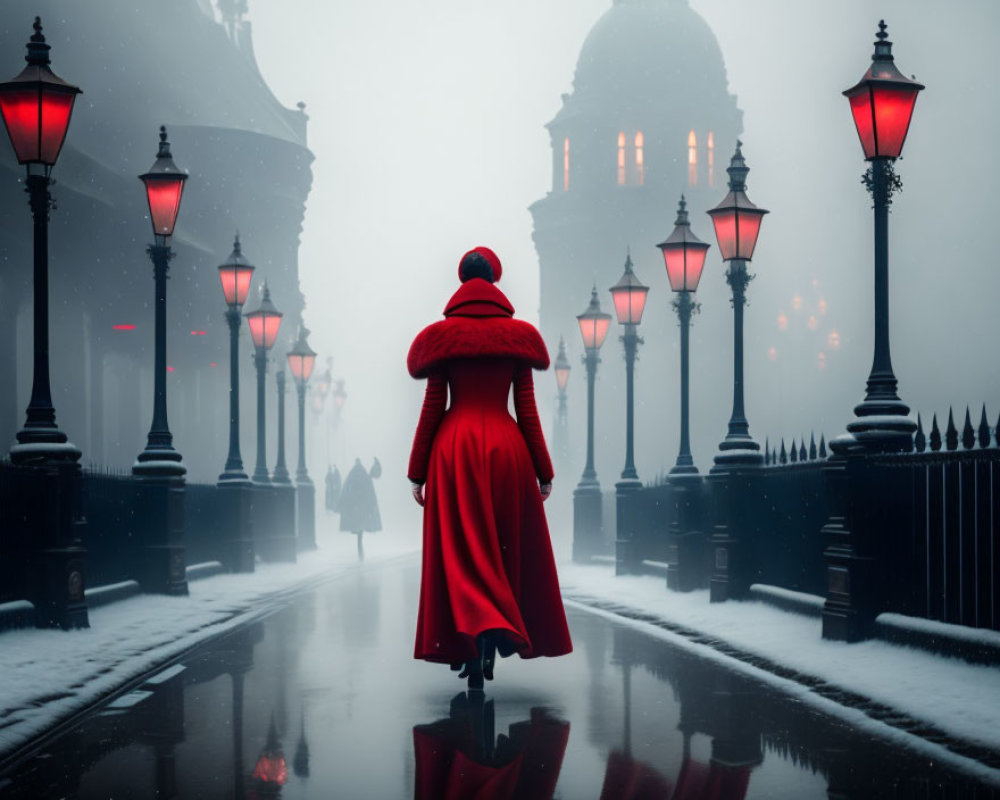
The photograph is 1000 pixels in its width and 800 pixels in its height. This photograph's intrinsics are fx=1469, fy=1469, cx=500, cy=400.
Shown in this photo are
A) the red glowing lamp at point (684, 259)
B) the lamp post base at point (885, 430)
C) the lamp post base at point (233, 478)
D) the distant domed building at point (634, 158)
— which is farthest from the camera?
the distant domed building at point (634, 158)

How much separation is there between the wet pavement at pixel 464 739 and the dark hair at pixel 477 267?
7.76ft

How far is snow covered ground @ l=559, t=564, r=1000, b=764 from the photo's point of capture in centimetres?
742

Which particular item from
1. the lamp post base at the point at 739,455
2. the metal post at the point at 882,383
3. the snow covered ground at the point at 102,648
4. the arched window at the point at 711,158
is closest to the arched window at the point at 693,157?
the arched window at the point at 711,158

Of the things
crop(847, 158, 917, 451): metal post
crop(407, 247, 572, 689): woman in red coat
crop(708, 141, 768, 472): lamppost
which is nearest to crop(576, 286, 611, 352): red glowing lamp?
crop(708, 141, 768, 472): lamppost

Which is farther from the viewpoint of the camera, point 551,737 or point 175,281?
point 175,281

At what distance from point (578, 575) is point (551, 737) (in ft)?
48.6

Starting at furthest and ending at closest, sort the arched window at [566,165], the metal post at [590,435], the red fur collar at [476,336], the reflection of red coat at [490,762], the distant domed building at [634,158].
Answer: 1. the arched window at [566,165]
2. the distant domed building at [634,158]
3. the metal post at [590,435]
4. the red fur collar at [476,336]
5. the reflection of red coat at [490,762]

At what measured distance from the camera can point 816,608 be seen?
466 inches

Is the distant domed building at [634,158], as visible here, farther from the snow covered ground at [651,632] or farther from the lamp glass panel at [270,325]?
the snow covered ground at [651,632]

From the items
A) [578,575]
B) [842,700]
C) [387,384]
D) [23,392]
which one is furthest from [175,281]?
[387,384]

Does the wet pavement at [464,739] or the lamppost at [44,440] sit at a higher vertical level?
the lamppost at [44,440]

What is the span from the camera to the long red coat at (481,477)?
7.89m

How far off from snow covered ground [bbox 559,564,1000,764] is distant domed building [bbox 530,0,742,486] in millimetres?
46881

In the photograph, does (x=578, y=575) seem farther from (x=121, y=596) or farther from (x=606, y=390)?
(x=606, y=390)
